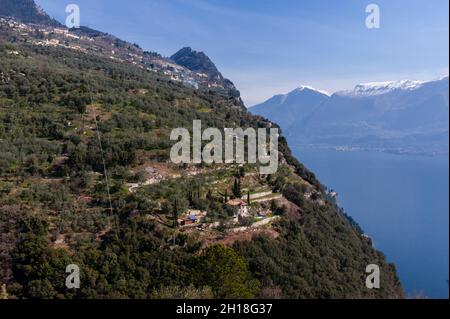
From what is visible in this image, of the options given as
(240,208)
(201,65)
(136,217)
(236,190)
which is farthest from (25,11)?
(240,208)

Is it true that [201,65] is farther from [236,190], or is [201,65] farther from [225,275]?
[225,275]

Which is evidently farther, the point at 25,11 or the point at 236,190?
the point at 25,11

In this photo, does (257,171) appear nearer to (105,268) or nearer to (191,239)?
(191,239)

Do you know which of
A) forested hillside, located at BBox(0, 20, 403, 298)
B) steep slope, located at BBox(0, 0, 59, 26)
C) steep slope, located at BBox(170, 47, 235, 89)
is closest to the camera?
forested hillside, located at BBox(0, 20, 403, 298)

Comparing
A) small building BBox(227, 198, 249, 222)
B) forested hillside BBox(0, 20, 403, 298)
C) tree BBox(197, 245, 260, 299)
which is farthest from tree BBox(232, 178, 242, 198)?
tree BBox(197, 245, 260, 299)

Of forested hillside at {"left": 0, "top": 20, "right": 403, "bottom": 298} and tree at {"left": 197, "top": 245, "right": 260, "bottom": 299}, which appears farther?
forested hillside at {"left": 0, "top": 20, "right": 403, "bottom": 298}


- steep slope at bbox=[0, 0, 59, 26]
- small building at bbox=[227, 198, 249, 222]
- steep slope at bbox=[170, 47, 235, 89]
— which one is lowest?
small building at bbox=[227, 198, 249, 222]

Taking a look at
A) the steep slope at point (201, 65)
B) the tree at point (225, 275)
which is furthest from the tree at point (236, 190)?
the steep slope at point (201, 65)

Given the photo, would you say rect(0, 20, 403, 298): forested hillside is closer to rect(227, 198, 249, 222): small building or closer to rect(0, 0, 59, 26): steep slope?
rect(227, 198, 249, 222): small building

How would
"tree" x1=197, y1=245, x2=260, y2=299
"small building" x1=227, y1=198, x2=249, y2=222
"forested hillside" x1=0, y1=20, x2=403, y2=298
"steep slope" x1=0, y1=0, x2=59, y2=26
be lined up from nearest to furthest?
"tree" x1=197, y1=245, x2=260, y2=299 < "forested hillside" x1=0, y1=20, x2=403, y2=298 < "small building" x1=227, y1=198, x2=249, y2=222 < "steep slope" x1=0, y1=0, x2=59, y2=26
